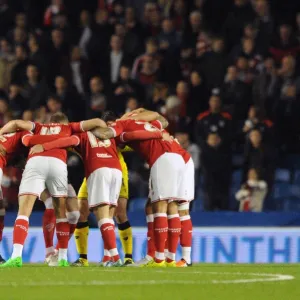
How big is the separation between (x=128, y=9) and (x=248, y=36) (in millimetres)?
2447

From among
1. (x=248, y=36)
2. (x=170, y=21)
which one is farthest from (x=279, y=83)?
(x=170, y=21)

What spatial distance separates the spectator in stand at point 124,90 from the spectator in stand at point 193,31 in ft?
4.26

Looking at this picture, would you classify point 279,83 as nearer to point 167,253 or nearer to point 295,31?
point 295,31

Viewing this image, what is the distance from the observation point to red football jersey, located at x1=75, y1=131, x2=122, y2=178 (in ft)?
41.9

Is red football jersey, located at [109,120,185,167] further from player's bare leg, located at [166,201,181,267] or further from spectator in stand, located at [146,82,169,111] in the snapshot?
spectator in stand, located at [146,82,169,111]

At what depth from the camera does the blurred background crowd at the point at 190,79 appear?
57.3 ft

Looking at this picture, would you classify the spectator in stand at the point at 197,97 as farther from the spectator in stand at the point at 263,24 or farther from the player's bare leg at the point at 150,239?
the player's bare leg at the point at 150,239

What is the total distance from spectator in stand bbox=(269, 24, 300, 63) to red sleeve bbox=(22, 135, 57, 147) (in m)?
6.75

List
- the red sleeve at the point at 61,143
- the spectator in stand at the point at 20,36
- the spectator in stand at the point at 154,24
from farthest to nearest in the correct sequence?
1. the spectator in stand at the point at 20,36
2. the spectator in stand at the point at 154,24
3. the red sleeve at the point at 61,143

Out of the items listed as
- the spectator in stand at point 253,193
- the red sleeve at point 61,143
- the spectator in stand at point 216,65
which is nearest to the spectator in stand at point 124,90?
the spectator in stand at point 216,65

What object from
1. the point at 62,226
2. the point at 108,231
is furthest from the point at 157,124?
the point at 62,226

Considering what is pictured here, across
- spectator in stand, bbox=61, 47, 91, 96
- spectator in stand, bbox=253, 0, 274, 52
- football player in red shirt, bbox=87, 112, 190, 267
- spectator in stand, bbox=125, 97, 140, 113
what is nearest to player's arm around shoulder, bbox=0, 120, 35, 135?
football player in red shirt, bbox=87, 112, 190, 267

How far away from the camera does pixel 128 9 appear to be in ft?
65.3

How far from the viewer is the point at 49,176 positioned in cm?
1284
